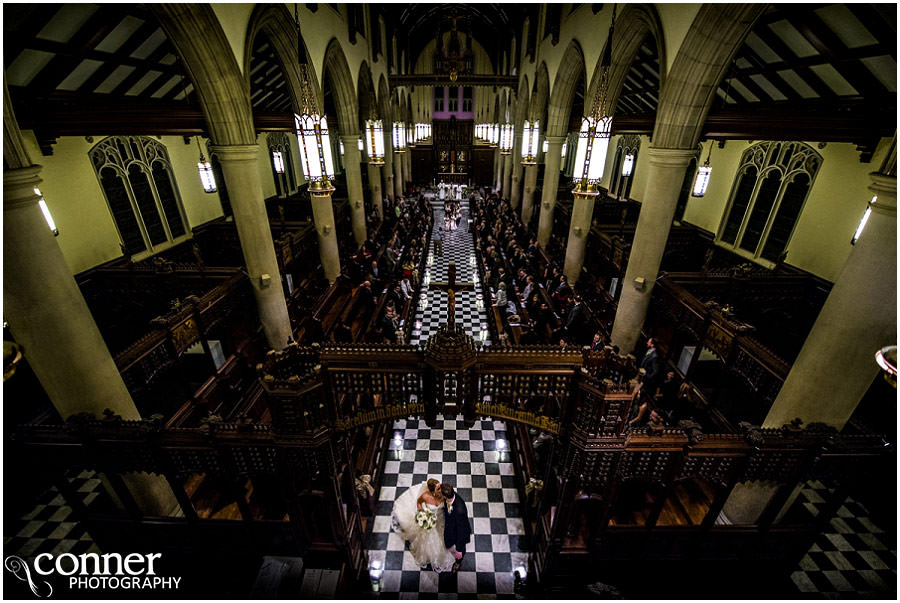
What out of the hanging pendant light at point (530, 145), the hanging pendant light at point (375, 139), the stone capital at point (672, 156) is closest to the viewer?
the stone capital at point (672, 156)

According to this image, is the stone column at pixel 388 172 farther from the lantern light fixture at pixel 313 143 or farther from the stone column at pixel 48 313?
the stone column at pixel 48 313

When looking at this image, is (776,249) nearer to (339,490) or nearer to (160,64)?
(339,490)

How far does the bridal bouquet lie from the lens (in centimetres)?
529

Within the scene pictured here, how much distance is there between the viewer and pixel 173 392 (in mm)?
8352

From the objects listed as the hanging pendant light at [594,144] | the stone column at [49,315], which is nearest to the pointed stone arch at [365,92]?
the hanging pendant light at [594,144]

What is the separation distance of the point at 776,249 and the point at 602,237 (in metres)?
5.83

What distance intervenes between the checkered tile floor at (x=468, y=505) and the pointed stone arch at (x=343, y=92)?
1157 cm

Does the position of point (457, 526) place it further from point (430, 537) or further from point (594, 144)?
point (594, 144)

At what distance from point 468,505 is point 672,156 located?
24.4 feet

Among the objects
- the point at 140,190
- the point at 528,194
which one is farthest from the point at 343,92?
the point at 528,194

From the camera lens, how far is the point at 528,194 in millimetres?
18672

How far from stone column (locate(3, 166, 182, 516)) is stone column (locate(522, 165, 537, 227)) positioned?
15348 millimetres

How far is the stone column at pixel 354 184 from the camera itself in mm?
14438

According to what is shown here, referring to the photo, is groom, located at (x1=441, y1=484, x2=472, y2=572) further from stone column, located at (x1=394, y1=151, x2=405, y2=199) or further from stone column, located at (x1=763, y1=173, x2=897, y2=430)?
stone column, located at (x1=394, y1=151, x2=405, y2=199)
